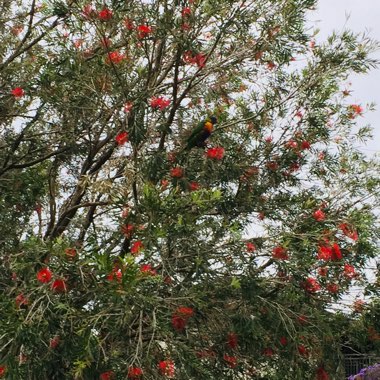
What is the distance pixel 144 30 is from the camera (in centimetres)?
709

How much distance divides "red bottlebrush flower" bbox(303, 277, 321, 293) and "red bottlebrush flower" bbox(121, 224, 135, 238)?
1764mm

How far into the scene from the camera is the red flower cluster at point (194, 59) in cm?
679

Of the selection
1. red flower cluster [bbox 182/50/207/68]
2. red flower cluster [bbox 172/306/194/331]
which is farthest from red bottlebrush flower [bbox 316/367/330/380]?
red flower cluster [bbox 182/50/207/68]

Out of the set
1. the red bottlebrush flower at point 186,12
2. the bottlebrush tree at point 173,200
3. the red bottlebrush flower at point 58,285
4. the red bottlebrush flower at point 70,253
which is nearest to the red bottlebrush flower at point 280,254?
the bottlebrush tree at point 173,200

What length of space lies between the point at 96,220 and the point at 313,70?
371cm

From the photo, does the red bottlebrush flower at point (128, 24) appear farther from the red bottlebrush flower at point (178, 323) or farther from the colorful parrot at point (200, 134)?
the red bottlebrush flower at point (178, 323)

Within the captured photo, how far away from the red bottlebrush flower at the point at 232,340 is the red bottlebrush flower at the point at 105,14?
338 cm

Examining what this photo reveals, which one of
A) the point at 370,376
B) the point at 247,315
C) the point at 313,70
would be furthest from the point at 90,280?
the point at 370,376

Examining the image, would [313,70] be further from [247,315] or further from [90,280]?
[90,280]

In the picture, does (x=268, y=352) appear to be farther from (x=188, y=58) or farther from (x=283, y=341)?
(x=188, y=58)

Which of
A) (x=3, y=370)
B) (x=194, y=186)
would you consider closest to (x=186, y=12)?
(x=194, y=186)

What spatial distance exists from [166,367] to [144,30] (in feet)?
11.5

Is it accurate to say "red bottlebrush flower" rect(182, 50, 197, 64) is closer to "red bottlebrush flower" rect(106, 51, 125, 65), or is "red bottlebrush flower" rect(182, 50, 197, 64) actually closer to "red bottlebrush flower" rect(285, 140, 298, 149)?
"red bottlebrush flower" rect(106, 51, 125, 65)

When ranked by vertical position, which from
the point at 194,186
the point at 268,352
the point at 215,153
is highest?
the point at 215,153
